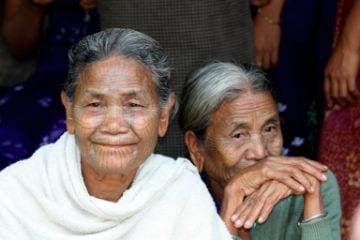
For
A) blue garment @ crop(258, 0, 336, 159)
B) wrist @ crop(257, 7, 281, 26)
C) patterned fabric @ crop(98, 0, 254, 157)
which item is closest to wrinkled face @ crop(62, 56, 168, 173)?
patterned fabric @ crop(98, 0, 254, 157)

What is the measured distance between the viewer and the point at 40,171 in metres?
3.86

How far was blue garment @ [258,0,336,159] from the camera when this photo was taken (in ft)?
17.8

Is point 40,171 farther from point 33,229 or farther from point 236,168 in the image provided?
point 236,168

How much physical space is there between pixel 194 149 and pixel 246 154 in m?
0.27

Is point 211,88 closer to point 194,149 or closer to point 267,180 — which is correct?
point 194,149

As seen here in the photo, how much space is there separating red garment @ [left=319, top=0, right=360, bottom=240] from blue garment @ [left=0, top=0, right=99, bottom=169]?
4.04 feet

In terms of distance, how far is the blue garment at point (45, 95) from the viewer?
495 cm


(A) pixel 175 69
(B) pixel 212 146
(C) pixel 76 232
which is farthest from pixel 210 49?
(C) pixel 76 232

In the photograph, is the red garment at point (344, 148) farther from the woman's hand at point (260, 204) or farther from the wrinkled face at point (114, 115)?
the wrinkled face at point (114, 115)

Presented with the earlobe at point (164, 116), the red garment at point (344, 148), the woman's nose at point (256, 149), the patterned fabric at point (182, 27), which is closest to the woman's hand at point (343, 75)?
the red garment at point (344, 148)

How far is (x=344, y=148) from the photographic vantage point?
491 centimetres

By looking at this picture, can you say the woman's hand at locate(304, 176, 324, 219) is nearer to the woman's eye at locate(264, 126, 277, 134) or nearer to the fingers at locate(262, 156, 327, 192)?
the fingers at locate(262, 156, 327, 192)

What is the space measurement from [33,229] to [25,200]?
111 mm

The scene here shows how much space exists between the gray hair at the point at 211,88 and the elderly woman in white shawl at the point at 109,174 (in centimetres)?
44
